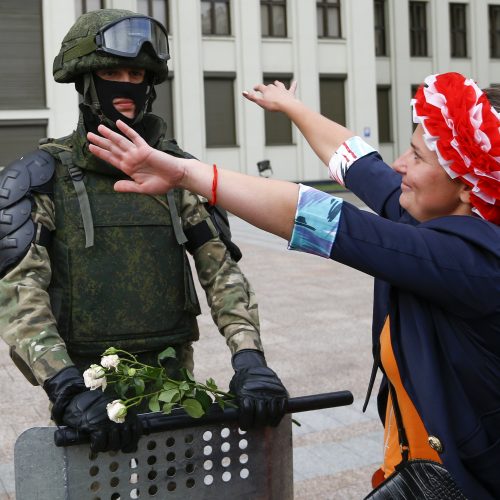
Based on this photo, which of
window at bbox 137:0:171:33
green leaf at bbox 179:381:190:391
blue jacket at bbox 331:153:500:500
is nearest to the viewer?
blue jacket at bbox 331:153:500:500

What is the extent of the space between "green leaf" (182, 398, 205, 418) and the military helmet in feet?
3.81

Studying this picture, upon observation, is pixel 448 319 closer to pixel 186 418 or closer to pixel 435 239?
pixel 435 239

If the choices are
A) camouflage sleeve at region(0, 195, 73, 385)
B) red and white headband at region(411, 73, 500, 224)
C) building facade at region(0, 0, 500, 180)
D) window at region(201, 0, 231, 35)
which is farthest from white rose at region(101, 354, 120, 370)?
window at region(201, 0, 231, 35)

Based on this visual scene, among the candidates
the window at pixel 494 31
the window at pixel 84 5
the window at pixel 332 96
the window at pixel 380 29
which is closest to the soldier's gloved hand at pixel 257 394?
the window at pixel 84 5

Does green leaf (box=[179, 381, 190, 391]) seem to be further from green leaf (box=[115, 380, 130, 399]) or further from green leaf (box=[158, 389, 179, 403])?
green leaf (box=[115, 380, 130, 399])

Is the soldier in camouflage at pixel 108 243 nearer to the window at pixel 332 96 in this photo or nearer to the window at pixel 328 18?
the window at pixel 332 96

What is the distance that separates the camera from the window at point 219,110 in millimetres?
26688

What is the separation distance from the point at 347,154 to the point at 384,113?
102 feet

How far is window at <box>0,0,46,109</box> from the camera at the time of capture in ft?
75.3

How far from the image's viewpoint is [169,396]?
6.22ft

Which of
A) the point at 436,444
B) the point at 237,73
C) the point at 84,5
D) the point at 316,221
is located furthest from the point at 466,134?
the point at 237,73

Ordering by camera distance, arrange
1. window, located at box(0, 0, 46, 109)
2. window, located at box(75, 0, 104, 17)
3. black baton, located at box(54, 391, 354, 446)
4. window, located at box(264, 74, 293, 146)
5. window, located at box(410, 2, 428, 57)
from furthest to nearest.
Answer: window, located at box(410, 2, 428, 57), window, located at box(264, 74, 293, 146), window, located at box(75, 0, 104, 17), window, located at box(0, 0, 46, 109), black baton, located at box(54, 391, 354, 446)

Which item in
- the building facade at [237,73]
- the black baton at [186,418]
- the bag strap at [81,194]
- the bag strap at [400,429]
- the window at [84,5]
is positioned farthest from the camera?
the window at [84,5]

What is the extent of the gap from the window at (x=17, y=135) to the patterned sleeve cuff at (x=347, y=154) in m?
22.0
